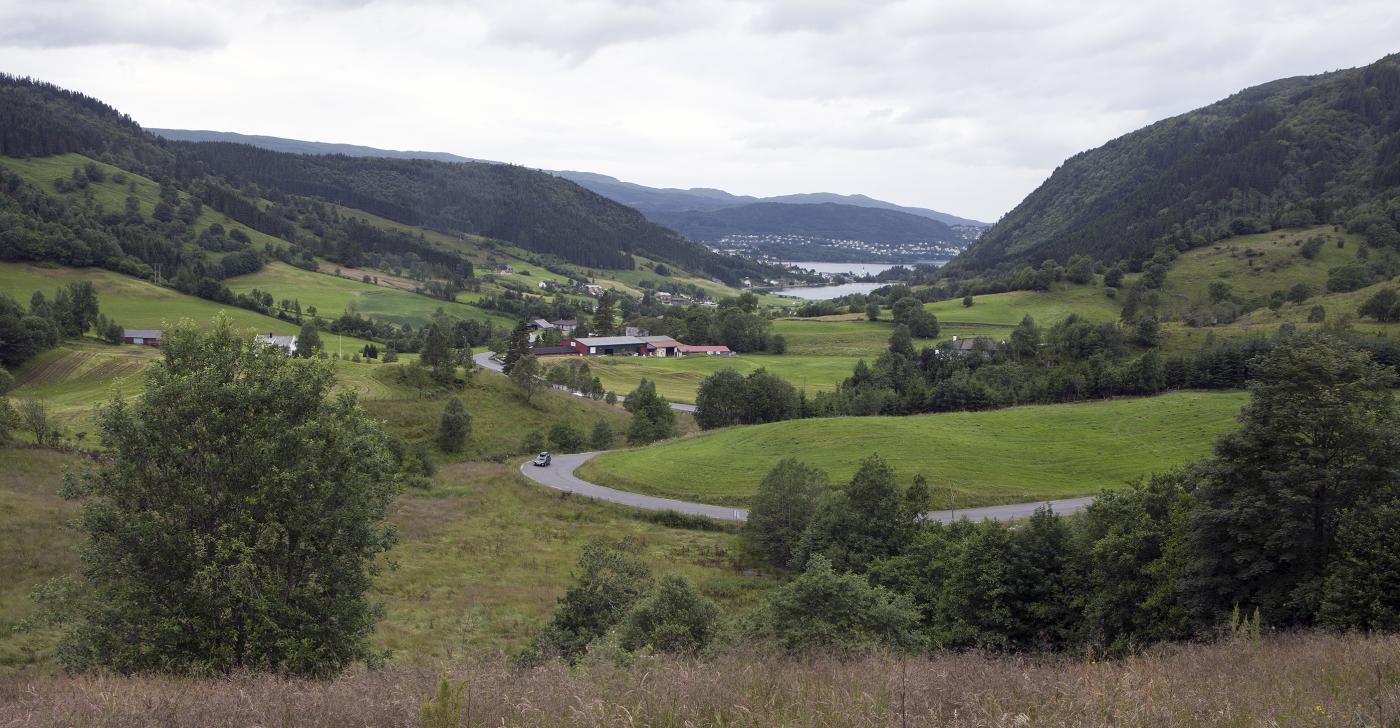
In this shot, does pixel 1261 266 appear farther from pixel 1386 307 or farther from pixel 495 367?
pixel 495 367

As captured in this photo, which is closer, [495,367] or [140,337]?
[140,337]

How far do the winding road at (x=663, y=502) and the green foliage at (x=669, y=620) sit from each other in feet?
59.7

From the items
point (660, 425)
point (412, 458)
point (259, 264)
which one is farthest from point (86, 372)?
point (259, 264)

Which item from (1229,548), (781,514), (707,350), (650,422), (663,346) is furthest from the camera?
(663,346)

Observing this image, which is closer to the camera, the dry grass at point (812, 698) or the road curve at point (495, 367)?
the dry grass at point (812, 698)

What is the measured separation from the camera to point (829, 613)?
18812 millimetres

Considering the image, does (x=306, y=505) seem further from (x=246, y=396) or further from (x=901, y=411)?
(x=901, y=411)

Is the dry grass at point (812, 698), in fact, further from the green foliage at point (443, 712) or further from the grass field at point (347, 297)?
the grass field at point (347, 297)

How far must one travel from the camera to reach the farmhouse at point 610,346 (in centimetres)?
14112

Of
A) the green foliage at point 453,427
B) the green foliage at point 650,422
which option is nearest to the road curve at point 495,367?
the green foliage at point 650,422

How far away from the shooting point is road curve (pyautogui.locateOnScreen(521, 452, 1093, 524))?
4225 centimetres

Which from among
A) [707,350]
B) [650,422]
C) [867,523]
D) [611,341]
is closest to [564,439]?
[650,422]

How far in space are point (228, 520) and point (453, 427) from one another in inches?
2034

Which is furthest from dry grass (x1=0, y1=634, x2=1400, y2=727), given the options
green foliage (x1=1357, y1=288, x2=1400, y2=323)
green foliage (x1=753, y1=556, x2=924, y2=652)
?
green foliage (x1=1357, y1=288, x2=1400, y2=323)
